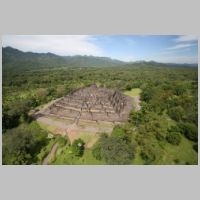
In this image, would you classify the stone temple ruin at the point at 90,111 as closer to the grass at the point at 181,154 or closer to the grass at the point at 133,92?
the grass at the point at 181,154

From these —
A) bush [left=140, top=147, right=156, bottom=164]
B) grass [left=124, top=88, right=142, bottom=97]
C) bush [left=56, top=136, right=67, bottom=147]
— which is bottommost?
bush [left=140, top=147, right=156, bottom=164]

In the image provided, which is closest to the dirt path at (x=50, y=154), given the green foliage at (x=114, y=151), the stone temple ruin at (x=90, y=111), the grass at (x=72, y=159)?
the grass at (x=72, y=159)

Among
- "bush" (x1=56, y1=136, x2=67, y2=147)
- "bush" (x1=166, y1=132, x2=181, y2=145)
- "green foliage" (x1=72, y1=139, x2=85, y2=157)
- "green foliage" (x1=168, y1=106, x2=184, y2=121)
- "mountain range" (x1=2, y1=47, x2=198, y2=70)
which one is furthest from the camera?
"green foliage" (x1=168, y1=106, x2=184, y2=121)

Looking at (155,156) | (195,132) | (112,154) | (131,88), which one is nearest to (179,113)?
(195,132)

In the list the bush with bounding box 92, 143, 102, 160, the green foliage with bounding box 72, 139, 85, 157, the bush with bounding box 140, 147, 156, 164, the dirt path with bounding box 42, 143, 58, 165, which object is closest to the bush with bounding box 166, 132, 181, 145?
the bush with bounding box 140, 147, 156, 164

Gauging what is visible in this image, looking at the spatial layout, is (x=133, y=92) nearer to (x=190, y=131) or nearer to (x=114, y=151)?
(x=190, y=131)

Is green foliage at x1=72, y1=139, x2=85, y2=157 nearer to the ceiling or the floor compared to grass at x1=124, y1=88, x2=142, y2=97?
nearer to the floor

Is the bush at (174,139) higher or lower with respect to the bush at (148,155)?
higher

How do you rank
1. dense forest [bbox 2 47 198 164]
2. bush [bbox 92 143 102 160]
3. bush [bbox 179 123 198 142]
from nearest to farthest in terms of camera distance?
dense forest [bbox 2 47 198 164] < bush [bbox 92 143 102 160] < bush [bbox 179 123 198 142]

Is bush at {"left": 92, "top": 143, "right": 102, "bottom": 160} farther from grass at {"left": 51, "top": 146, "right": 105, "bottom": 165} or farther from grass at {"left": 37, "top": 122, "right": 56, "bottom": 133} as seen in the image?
grass at {"left": 37, "top": 122, "right": 56, "bottom": 133}

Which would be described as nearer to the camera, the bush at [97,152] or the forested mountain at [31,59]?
the bush at [97,152]

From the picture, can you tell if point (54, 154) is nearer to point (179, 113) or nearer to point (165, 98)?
point (179, 113)

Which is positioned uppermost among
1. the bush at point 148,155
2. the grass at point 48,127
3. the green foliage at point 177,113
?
the green foliage at point 177,113
